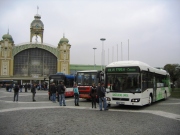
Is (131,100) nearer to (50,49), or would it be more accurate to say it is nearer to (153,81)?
(153,81)

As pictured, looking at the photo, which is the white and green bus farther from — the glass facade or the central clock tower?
the central clock tower

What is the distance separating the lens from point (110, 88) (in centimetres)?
1430

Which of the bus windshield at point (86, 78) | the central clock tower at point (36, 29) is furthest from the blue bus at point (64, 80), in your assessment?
the central clock tower at point (36, 29)

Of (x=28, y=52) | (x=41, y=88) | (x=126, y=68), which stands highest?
(x=28, y=52)

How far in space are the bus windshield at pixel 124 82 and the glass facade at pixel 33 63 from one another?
208 feet

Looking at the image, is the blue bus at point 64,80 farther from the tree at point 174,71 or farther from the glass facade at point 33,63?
the glass facade at point 33,63

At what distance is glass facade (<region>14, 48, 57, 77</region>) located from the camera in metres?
74.9

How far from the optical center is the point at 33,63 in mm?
75438

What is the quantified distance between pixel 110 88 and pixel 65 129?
6.79 meters

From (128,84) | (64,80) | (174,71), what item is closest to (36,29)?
(174,71)

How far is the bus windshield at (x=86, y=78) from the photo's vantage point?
779 inches

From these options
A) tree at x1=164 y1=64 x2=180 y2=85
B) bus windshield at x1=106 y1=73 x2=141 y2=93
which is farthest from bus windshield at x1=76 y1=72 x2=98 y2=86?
tree at x1=164 y1=64 x2=180 y2=85

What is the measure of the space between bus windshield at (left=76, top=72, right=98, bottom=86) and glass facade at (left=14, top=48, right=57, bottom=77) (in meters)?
56.9

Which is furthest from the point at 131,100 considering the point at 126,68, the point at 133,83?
the point at 126,68
